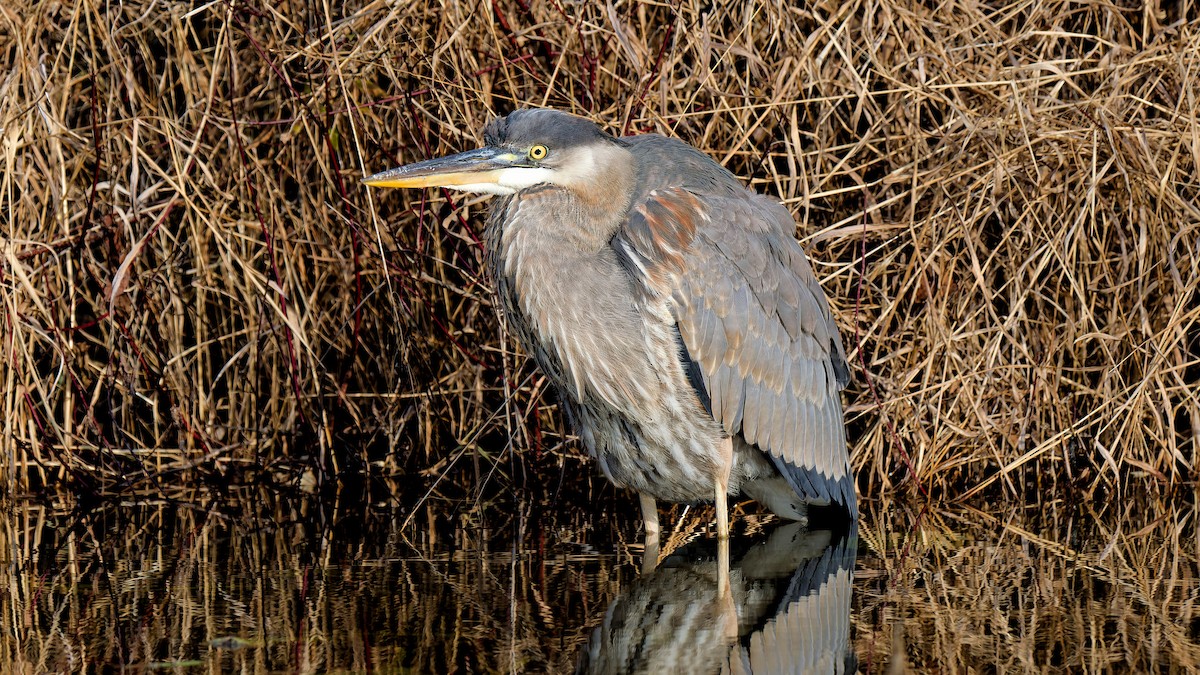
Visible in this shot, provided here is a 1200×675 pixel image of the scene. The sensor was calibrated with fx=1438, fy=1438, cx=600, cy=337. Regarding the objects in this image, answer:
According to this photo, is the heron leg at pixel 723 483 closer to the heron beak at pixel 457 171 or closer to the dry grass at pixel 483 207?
the dry grass at pixel 483 207

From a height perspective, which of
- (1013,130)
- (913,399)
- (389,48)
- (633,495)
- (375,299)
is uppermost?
(389,48)

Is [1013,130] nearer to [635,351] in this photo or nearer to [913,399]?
[913,399]

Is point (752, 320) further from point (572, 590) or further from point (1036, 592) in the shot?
point (1036, 592)

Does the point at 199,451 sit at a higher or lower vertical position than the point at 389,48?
lower

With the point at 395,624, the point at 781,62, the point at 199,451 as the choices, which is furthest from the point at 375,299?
the point at 395,624

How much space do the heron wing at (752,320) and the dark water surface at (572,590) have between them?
1.08 ft

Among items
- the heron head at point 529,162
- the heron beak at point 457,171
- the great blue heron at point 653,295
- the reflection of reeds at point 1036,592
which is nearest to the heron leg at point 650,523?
the great blue heron at point 653,295

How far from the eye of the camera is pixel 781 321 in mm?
4711

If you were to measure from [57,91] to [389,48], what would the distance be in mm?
1352

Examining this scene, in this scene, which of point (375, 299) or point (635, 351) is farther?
point (375, 299)

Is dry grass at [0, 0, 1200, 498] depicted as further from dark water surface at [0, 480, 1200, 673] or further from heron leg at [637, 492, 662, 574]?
heron leg at [637, 492, 662, 574]

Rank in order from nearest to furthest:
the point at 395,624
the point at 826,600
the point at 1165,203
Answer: the point at 395,624
the point at 826,600
the point at 1165,203

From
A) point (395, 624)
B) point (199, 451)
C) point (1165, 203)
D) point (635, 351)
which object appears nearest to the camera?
point (395, 624)

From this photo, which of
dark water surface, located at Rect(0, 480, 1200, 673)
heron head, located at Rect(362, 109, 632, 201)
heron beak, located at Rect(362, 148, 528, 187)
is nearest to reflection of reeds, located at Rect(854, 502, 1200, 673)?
dark water surface, located at Rect(0, 480, 1200, 673)
